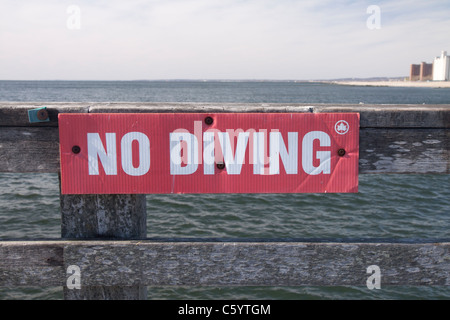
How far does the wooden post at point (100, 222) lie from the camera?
7.15ft

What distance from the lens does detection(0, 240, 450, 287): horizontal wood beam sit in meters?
2.07

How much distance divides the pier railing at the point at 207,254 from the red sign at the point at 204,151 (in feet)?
0.35

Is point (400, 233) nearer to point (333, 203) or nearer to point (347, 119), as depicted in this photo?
point (333, 203)

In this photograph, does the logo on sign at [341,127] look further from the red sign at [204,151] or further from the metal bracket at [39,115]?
the metal bracket at [39,115]

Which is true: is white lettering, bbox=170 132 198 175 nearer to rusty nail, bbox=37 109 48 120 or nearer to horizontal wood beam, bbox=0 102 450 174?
horizontal wood beam, bbox=0 102 450 174

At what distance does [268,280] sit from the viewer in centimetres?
208

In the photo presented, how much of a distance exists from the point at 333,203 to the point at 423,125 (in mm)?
11675

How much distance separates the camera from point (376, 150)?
2139mm

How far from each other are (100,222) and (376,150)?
1.53 metres

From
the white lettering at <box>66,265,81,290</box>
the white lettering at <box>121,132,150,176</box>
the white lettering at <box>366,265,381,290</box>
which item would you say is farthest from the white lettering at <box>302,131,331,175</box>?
the white lettering at <box>66,265,81,290</box>

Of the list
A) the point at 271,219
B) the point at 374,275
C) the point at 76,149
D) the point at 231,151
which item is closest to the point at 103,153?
the point at 76,149

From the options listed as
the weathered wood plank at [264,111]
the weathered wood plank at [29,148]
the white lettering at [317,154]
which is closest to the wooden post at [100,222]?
the weathered wood plank at [29,148]

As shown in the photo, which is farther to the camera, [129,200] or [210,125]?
[129,200]
